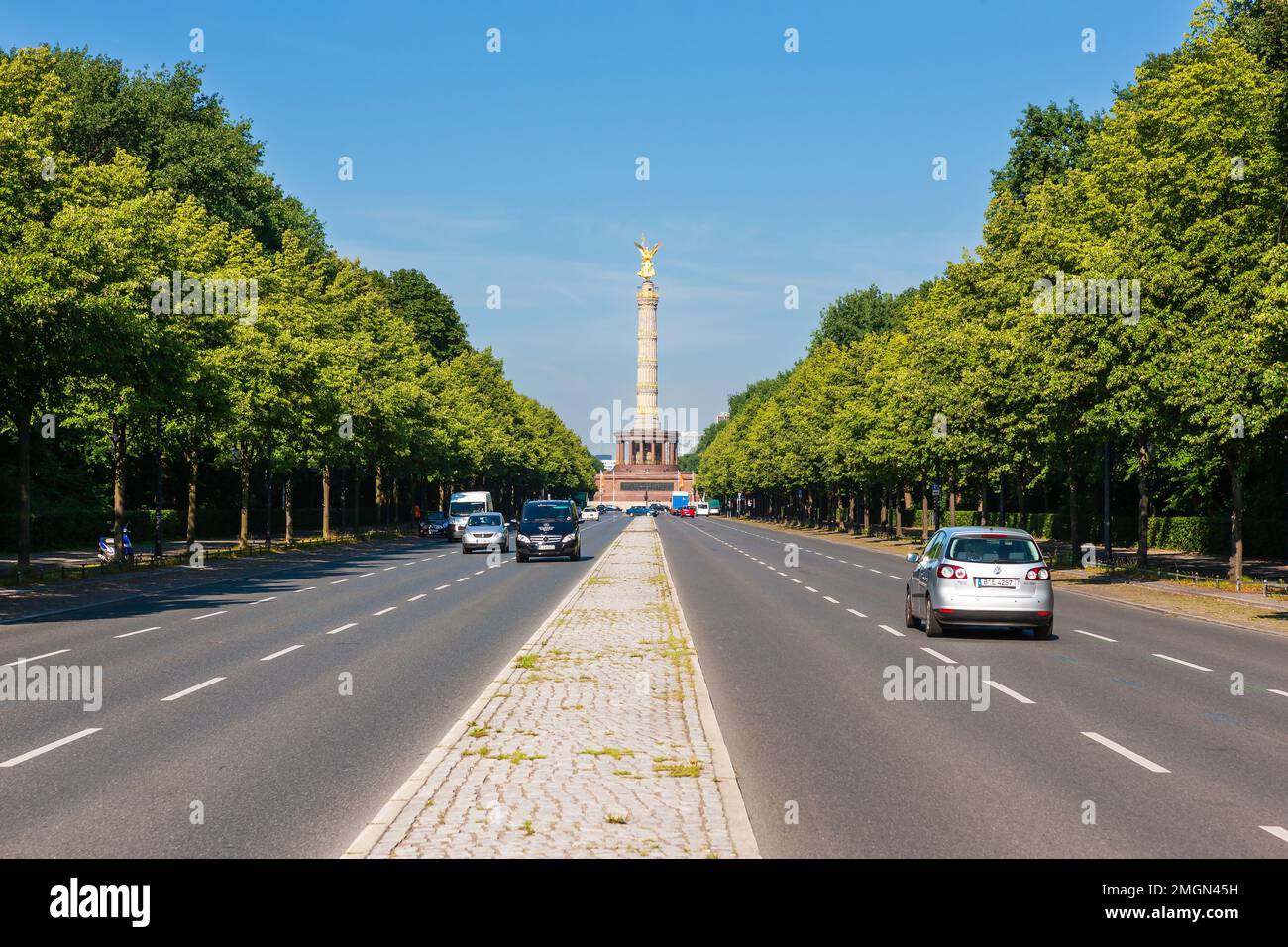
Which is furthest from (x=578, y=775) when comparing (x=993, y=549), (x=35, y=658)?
(x=993, y=549)

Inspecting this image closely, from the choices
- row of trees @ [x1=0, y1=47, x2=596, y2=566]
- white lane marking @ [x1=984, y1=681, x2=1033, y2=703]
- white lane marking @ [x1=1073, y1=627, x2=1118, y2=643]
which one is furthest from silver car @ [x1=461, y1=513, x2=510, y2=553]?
white lane marking @ [x1=984, y1=681, x2=1033, y2=703]

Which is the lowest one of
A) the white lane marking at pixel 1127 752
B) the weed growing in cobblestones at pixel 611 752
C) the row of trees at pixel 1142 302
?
the white lane marking at pixel 1127 752

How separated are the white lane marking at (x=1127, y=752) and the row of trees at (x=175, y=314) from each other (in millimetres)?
20388

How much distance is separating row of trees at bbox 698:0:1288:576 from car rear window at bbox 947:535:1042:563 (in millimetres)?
7250

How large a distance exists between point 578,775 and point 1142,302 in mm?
26482

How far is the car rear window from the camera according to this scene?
58.4 feet

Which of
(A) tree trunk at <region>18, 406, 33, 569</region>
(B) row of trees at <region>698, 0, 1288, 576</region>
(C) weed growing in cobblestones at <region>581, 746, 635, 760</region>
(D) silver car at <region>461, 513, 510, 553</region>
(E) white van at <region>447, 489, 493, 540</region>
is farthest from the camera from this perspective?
(E) white van at <region>447, 489, 493, 540</region>

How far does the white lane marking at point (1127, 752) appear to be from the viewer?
8922mm

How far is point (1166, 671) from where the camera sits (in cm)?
1477

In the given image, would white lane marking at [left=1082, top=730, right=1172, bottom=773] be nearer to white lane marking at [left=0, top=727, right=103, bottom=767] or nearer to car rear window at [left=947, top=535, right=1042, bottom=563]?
car rear window at [left=947, top=535, right=1042, bottom=563]

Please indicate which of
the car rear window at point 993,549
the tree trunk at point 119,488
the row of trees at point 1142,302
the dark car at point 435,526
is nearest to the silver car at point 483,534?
the dark car at point 435,526

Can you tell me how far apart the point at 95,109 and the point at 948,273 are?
38.3m

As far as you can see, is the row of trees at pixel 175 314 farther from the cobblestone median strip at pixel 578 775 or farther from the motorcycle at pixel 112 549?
the cobblestone median strip at pixel 578 775
